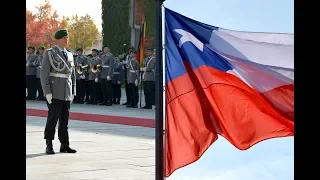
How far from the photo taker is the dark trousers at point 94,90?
2366 cm

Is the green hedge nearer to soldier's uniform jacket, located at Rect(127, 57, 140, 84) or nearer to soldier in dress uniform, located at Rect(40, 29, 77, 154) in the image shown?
soldier's uniform jacket, located at Rect(127, 57, 140, 84)

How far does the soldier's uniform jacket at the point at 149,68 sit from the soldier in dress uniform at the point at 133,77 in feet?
2.06

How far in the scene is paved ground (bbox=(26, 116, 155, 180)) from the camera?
747cm

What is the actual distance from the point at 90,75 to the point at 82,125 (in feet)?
29.5

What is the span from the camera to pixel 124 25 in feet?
142

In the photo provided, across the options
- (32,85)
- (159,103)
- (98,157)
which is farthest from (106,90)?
(159,103)

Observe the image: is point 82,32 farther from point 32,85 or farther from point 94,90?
point 94,90

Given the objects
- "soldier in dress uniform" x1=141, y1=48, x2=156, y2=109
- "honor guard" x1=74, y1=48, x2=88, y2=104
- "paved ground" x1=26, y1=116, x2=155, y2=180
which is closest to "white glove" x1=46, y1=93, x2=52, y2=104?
"paved ground" x1=26, y1=116, x2=155, y2=180

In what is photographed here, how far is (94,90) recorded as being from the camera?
23.8 metres

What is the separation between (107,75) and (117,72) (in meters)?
0.63
